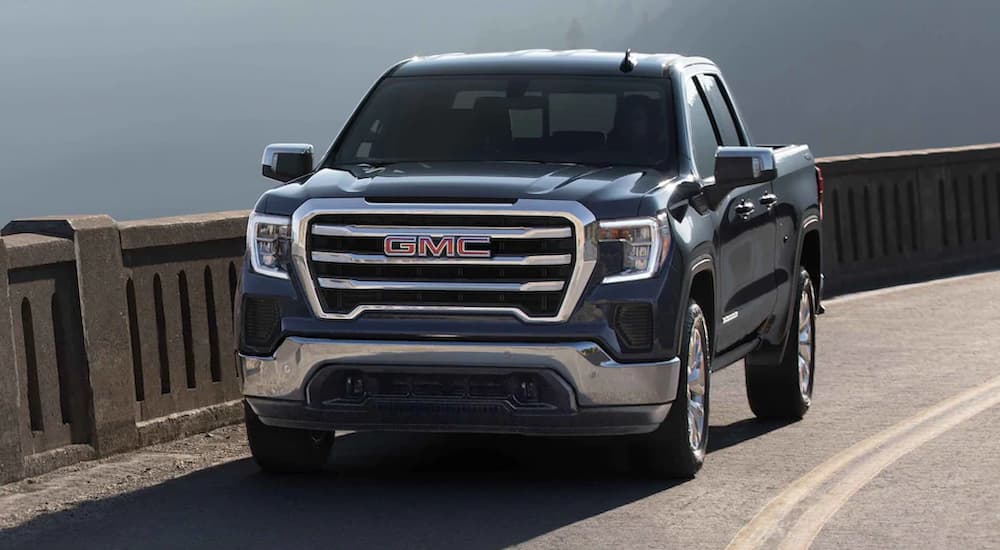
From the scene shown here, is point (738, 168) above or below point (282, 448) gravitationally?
above

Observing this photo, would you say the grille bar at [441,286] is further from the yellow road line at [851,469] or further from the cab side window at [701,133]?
the cab side window at [701,133]

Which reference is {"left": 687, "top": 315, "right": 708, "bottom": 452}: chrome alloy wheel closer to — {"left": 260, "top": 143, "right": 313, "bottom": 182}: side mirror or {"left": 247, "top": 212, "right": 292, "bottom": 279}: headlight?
{"left": 247, "top": 212, "right": 292, "bottom": 279}: headlight

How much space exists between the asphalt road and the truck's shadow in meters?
0.01

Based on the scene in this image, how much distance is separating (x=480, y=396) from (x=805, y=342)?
3.45 meters

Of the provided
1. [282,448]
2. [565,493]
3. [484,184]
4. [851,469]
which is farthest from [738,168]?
[282,448]

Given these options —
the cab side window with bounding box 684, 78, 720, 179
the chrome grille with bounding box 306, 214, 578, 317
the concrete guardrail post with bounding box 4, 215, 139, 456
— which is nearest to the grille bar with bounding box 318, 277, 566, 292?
the chrome grille with bounding box 306, 214, 578, 317

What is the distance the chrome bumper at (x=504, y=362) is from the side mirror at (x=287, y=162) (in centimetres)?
126

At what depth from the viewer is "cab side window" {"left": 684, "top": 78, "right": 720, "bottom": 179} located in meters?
9.12

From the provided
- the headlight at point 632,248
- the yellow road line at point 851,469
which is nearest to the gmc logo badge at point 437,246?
the headlight at point 632,248

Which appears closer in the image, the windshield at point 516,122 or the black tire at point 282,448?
the black tire at point 282,448

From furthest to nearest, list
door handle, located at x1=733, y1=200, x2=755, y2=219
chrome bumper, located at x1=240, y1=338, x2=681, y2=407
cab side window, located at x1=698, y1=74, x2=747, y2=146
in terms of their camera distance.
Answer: cab side window, located at x1=698, y1=74, x2=747, y2=146 → door handle, located at x1=733, y1=200, x2=755, y2=219 → chrome bumper, located at x1=240, y1=338, x2=681, y2=407

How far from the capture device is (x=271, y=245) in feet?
26.9

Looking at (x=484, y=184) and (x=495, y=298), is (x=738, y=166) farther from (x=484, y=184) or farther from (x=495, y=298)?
(x=495, y=298)

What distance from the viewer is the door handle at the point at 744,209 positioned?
9305 millimetres
